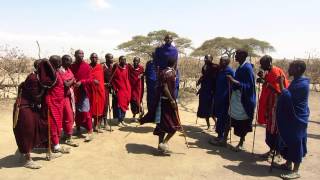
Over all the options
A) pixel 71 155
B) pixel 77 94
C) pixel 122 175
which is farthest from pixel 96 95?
pixel 122 175

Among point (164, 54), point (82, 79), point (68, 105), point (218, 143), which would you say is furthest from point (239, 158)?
point (82, 79)

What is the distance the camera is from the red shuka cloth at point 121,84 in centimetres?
939

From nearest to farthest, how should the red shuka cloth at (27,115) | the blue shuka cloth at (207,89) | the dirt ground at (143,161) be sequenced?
the red shuka cloth at (27,115), the dirt ground at (143,161), the blue shuka cloth at (207,89)

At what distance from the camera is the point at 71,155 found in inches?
284

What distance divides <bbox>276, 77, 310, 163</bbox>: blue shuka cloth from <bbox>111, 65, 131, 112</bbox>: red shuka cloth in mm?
4186

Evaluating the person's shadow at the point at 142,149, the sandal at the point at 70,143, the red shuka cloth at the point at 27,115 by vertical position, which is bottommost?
the person's shadow at the point at 142,149

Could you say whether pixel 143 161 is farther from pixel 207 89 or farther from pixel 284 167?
pixel 207 89

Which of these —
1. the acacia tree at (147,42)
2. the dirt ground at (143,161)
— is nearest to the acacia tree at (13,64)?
the dirt ground at (143,161)

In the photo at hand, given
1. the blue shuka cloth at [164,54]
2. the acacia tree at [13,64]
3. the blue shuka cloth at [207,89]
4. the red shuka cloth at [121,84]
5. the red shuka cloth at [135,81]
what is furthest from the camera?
the acacia tree at [13,64]

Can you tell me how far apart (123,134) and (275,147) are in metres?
3.50

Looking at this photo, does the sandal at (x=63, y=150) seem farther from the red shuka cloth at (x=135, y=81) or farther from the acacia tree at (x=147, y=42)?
the acacia tree at (x=147, y=42)

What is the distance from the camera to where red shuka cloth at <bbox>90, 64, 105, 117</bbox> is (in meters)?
8.42

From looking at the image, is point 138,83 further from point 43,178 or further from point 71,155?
point 43,178

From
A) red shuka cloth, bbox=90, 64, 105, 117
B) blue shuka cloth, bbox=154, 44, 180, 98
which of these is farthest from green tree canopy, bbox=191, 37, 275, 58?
red shuka cloth, bbox=90, 64, 105, 117
